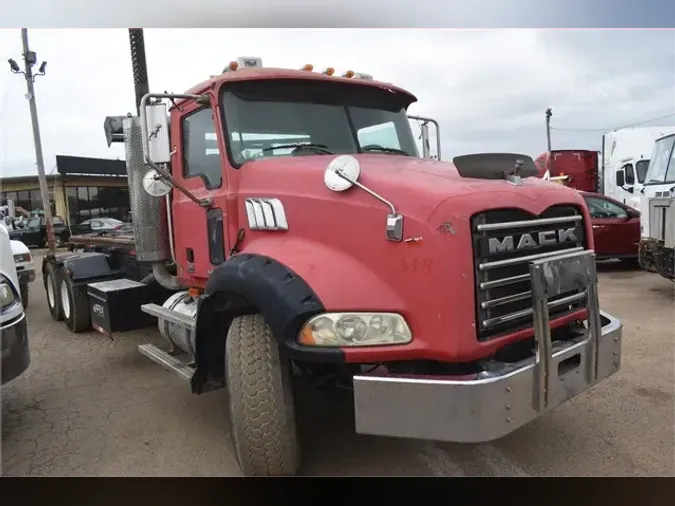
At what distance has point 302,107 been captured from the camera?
12.3 feet

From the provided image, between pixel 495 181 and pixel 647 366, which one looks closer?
pixel 495 181

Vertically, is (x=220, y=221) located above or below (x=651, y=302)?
above

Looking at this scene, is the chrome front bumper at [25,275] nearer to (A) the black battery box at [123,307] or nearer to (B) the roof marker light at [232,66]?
(A) the black battery box at [123,307]

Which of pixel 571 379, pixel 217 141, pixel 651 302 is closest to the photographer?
pixel 571 379

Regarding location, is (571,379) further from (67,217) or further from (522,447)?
(67,217)

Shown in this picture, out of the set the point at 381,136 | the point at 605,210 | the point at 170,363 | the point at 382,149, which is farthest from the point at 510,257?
the point at 605,210

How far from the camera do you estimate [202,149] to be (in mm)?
3953

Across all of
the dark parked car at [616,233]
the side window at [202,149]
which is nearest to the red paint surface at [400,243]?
the side window at [202,149]

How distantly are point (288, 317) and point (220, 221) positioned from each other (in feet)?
4.37

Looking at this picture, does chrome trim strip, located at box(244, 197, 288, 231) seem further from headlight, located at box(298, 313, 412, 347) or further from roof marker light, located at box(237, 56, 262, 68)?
roof marker light, located at box(237, 56, 262, 68)

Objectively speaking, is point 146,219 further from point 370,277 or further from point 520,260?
point 520,260

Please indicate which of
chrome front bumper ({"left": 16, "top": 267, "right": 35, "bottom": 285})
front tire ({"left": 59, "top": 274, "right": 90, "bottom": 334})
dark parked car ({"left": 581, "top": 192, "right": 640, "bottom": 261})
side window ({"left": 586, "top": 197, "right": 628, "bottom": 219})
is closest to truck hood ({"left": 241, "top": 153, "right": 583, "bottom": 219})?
front tire ({"left": 59, "top": 274, "right": 90, "bottom": 334})

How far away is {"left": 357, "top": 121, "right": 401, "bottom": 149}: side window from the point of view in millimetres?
3855

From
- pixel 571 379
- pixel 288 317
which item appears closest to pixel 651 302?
pixel 571 379
